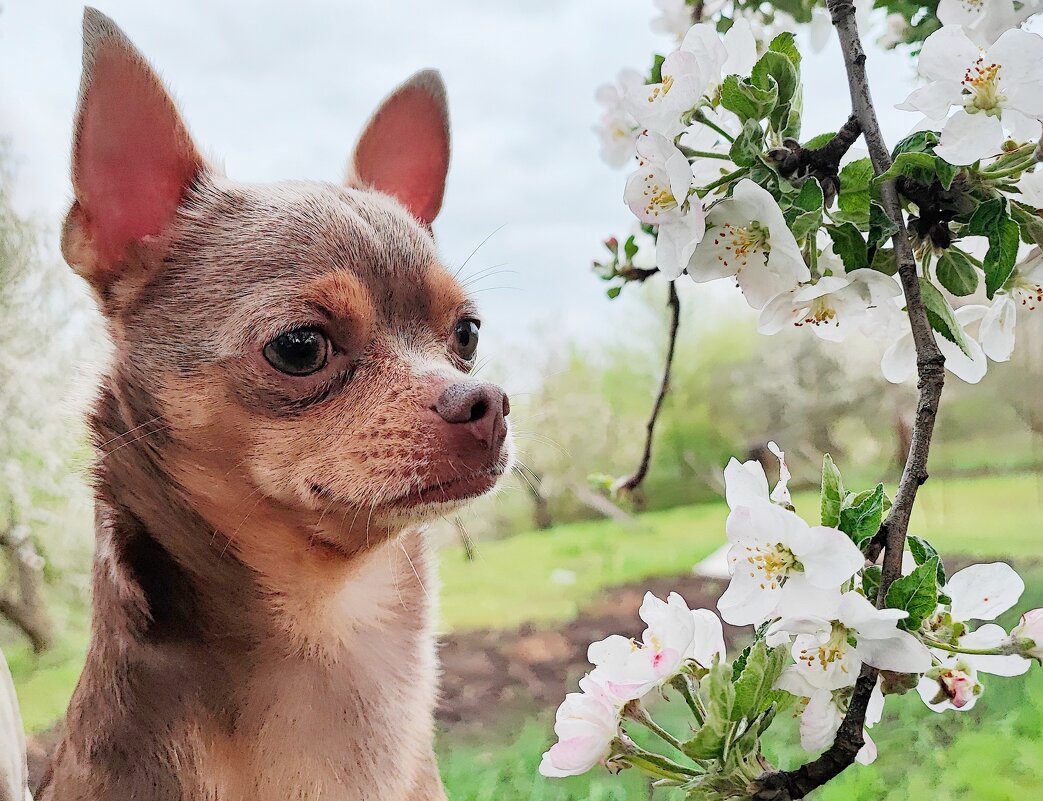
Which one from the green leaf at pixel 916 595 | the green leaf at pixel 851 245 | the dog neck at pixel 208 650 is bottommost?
the dog neck at pixel 208 650

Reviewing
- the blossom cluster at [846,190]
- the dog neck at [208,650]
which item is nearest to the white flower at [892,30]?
the blossom cluster at [846,190]

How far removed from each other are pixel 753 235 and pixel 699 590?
A: 2.44ft

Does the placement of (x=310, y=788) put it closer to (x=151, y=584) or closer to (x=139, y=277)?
(x=151, y=584)

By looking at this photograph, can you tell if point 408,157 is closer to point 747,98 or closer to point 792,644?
point 747,98

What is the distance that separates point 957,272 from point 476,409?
308 millimetres

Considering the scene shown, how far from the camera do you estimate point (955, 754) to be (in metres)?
0.87

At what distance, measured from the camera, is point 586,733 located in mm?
449

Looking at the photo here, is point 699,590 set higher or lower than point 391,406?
lower

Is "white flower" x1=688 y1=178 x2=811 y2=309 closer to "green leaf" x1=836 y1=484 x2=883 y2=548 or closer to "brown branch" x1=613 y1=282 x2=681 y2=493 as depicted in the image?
"green leaf" x1=836 y1=484 x2=883 y2=548

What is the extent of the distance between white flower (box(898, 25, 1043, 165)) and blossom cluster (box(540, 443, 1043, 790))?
0.18 meters

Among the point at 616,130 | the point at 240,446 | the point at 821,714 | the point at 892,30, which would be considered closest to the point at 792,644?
the point at 821,714

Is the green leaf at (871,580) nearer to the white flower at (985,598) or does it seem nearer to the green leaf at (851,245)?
the white flower at (985,598)

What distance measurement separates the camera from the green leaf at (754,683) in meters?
0.39

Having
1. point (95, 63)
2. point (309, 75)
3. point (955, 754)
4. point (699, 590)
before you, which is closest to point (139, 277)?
point (95, 63)
